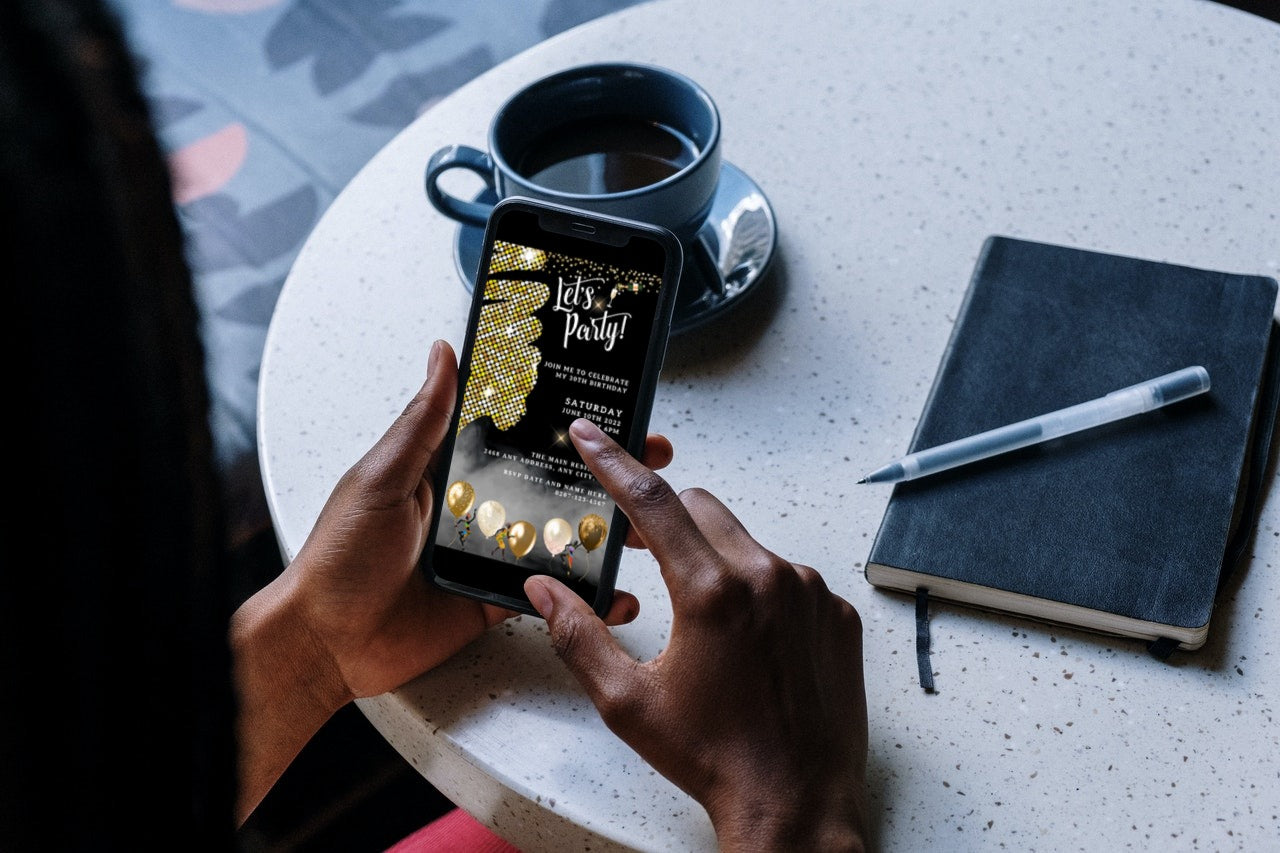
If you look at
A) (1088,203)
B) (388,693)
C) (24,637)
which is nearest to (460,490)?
(388,693)

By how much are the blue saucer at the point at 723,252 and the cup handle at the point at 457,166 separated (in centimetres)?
4

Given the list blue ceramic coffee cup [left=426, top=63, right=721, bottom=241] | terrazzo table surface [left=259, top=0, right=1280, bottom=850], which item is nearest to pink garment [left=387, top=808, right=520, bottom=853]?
terrazzo table surface [left=259, top=0, right=1280, bottom=850]

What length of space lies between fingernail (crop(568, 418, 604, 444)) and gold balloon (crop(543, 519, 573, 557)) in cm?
6

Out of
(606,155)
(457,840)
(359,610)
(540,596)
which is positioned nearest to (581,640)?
(540,596)

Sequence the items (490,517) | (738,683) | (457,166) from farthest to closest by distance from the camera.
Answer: (457,166) → (490,517) → (738,683)

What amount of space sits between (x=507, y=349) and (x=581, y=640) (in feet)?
0.66

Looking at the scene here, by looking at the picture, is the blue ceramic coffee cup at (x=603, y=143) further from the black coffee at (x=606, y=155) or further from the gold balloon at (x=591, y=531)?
the gold balloon at (x=591, y=531)

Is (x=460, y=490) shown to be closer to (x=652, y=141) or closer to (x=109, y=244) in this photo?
(x=652, y=141)

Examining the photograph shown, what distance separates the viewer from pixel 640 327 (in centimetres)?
70

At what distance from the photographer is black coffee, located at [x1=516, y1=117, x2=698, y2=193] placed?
0.82m

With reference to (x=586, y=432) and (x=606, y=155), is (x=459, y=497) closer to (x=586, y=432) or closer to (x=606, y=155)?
(x=586, y=432)

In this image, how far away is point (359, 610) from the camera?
68 centimetres

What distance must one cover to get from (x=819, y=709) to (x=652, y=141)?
1.52 feet

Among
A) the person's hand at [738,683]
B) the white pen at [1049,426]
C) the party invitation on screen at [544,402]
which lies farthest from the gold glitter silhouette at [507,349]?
the white pen at [1049,426]
